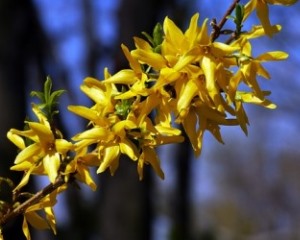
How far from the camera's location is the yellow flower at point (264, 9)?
3.28 ft

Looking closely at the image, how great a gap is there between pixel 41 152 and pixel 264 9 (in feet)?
1.33

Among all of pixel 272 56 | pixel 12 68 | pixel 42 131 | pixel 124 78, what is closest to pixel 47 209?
pixel 42 131

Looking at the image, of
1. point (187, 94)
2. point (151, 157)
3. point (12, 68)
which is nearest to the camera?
point (187, 94)

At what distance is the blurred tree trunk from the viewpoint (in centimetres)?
390

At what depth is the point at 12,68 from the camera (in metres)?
4.45

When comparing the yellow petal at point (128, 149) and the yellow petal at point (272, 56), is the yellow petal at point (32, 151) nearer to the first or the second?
the yellow petal at point (128, 149)

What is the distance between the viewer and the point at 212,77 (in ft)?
3.07

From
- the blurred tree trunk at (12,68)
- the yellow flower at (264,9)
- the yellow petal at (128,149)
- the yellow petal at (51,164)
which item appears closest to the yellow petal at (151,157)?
the yellow petal at (128,149)

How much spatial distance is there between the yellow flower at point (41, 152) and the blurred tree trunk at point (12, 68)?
104 inches

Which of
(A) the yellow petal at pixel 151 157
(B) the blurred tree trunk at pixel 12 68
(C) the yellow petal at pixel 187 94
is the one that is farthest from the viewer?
(B) the blurred tree trunk at pixel 12 68

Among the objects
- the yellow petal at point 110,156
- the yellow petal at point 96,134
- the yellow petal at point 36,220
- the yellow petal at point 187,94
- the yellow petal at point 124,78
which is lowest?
the yellow petal at point 36,220

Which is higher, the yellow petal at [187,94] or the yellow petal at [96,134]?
the yellow petal at [187,94]

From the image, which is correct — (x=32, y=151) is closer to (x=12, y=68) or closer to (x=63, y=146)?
(x=63, y=146)

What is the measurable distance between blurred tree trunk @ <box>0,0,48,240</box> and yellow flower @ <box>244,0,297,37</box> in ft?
9.28
